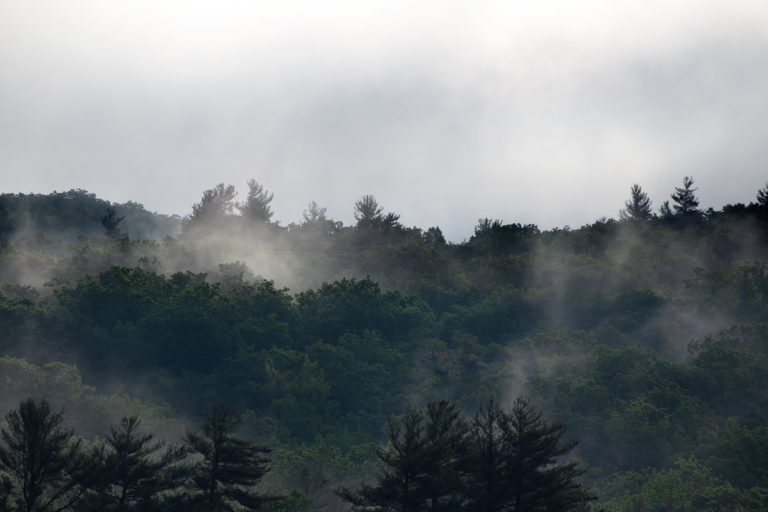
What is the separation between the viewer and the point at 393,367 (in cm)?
6869

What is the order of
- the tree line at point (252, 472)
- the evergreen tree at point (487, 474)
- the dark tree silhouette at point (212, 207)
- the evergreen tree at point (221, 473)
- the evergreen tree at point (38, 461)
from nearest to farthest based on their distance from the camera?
the evergreen tree at point (38, 461)
the tree line at point (252, 472)
the evergreen tree at point (487, 474)
the evergreen tree at point (221, 473)
the dark tree silhouette at point (212, 207)

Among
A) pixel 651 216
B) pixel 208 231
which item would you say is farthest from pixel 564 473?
pixel 651 216

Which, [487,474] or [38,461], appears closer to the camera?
[38,461]

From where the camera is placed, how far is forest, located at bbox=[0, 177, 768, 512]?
33.4 meters

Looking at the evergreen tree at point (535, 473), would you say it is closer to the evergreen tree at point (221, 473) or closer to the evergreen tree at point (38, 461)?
the evergreen tree at point (221, 473)

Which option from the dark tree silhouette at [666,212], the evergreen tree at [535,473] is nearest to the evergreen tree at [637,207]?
the dark tree silhouette at [666,212]

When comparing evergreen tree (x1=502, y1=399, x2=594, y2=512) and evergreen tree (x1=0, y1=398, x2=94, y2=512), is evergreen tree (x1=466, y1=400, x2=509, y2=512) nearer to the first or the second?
evergreen tree (x1=502, y1=399, x2=594, y2=512)

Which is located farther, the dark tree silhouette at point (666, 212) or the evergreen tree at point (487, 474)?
the dark tree silhouette at point (666, 212)

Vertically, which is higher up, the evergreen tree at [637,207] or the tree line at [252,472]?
the evergreen tree at [637,207]

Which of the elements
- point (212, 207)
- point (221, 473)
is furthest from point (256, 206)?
point (221, 473)

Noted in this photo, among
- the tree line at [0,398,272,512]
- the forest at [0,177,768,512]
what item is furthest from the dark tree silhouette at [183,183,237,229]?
the tree line at [0,398,272,512]

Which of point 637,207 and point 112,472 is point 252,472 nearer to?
point 112,472

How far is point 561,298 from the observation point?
79938mm

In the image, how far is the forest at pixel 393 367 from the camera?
1314 inches
